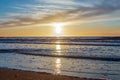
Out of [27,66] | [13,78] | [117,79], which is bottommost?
[27,66]

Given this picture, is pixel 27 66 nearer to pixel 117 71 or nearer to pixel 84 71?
pixel 84 71

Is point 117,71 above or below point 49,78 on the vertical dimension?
below

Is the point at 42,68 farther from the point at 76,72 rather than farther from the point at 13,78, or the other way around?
the point at 13,78

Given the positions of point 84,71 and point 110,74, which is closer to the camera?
point 110,74

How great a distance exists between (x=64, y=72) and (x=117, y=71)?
3.57 metres

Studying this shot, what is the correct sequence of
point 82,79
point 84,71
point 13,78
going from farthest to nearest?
point 84,71 < point 82,79 < point 13,78

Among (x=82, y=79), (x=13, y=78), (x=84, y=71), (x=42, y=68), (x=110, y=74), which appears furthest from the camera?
(x=42, y=68)

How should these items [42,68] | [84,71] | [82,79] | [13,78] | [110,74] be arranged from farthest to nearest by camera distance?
[42,68] → [84,71] → [110,74] → [82,79] → [13,78]

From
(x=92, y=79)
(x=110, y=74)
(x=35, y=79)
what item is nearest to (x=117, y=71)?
(x=110, y=74)

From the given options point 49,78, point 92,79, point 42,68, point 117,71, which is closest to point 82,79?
point 92,79

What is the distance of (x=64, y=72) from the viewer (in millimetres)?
18641

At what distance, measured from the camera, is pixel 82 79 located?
49.8ft

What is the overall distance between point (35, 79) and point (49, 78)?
90 cm

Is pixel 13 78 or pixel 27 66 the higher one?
pixel 13 78
